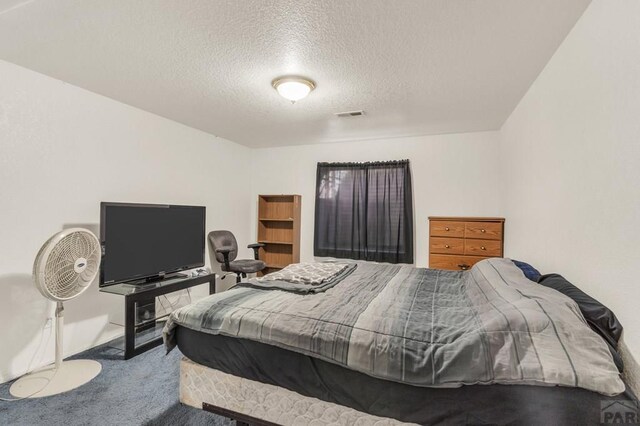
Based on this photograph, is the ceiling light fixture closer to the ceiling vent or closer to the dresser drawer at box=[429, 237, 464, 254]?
the ceiling vent

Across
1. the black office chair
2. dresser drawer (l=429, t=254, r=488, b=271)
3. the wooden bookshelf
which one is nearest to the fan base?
the black office chair

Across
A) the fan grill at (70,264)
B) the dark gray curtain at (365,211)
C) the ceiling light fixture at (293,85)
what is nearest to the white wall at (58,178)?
the fan grill at (70,264)

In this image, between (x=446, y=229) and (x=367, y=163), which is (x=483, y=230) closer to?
(x=446, y=229)

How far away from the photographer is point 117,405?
194cm

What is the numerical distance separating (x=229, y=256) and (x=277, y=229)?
1120 mm

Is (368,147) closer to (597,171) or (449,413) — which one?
(597,171)

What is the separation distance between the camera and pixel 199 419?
5.94 feet

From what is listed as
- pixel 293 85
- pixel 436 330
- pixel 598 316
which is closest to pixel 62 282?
pixel 293 85

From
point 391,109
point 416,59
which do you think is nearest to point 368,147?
point 391,109

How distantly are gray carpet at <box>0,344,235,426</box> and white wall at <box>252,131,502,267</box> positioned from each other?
9.23 ft

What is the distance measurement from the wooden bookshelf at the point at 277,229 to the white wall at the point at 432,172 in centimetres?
19

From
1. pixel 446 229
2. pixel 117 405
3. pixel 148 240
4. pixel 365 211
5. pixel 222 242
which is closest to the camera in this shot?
pixel 117 405

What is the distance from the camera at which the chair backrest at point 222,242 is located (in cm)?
406

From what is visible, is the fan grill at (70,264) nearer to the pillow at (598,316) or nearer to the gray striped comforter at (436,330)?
the gray striped comforter at (436,330)
